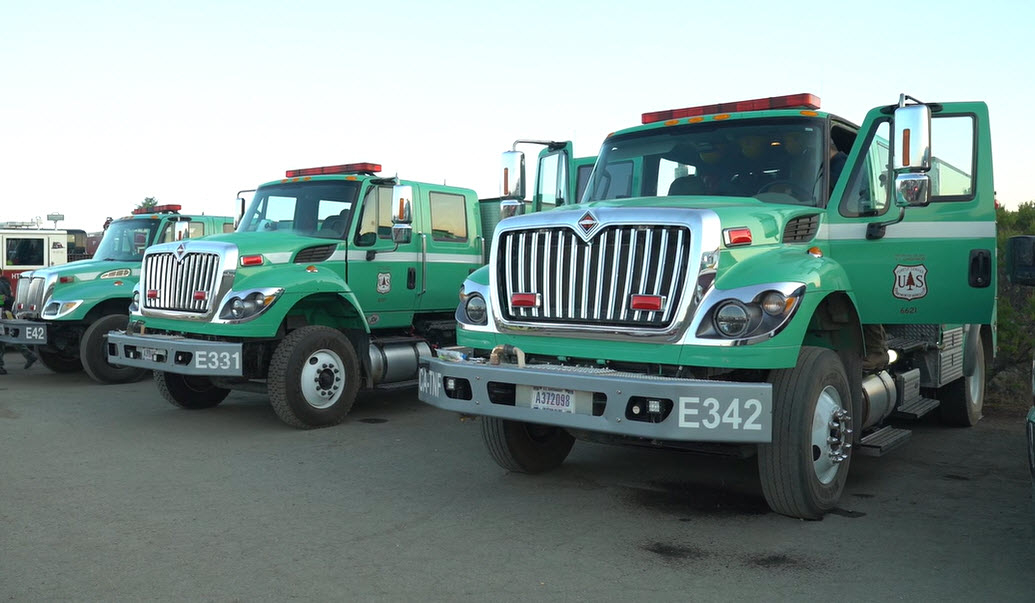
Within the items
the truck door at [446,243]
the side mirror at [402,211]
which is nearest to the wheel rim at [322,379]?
the side mirror at [402,211]

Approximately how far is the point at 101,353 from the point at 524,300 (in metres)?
7.86

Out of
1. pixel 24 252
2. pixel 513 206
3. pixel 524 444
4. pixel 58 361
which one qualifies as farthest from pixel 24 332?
pixel 524 444

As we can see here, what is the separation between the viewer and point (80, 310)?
1129 cm

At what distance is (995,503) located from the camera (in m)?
5.67

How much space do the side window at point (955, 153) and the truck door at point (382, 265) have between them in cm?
536

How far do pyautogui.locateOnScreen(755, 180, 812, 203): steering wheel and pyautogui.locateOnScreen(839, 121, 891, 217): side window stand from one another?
259 mm

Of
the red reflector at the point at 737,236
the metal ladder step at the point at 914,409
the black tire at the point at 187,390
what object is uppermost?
the red reflector at the point at 737,236

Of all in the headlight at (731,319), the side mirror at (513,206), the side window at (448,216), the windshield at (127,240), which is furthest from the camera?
the windshield at (127,240)

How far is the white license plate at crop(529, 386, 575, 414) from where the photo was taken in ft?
16.2

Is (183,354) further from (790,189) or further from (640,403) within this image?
(790,189)

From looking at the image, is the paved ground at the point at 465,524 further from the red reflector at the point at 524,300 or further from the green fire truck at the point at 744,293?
the red reflector at the point at 524,300

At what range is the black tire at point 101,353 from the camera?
11.1 metres

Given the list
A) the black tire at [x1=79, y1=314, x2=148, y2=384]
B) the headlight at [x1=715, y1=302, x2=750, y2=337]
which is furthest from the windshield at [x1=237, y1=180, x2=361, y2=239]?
the headlight at [x1=715, y1=302, x2=750, y2=337]

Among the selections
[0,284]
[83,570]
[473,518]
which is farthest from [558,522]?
[0,284]
